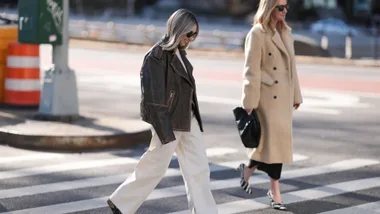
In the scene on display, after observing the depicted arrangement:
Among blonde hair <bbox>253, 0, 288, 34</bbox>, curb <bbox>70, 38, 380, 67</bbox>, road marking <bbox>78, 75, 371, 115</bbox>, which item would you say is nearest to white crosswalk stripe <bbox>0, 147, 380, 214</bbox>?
blonde hair <bbox>253, 0, 288, 34</bbox>

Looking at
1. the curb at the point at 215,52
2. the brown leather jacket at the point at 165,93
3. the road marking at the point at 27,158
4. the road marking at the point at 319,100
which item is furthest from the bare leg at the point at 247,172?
the curb at the point at 215,52

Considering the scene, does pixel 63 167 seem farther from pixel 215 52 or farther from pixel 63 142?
pixel 215 52

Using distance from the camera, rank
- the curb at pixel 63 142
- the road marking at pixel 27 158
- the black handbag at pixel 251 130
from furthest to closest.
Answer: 1. the curb at pixel 63 142
2. the road marking at pixel 27 158
3. the black handbag at pixel 251 130

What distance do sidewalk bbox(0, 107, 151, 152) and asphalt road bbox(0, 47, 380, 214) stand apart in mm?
221

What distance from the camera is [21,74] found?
1368cm

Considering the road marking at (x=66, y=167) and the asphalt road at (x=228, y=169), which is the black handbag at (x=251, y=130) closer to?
the asphalt road at (x=228, y=169)

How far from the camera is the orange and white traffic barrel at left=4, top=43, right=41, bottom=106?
1368 centimetres

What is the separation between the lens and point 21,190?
8758 mm

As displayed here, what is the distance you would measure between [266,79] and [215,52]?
24164mm

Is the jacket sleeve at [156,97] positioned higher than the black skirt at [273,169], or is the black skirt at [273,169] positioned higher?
the jacket sleeve at [156,97]

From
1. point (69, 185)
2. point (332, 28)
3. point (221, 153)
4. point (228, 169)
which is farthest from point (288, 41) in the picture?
point (332, 28)

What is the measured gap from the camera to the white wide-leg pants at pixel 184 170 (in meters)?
7.17

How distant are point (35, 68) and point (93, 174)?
4.41 meters

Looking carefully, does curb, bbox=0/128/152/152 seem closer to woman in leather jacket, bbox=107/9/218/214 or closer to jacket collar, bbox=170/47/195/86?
woman in leather jacket, bbox=107/9/218/214
